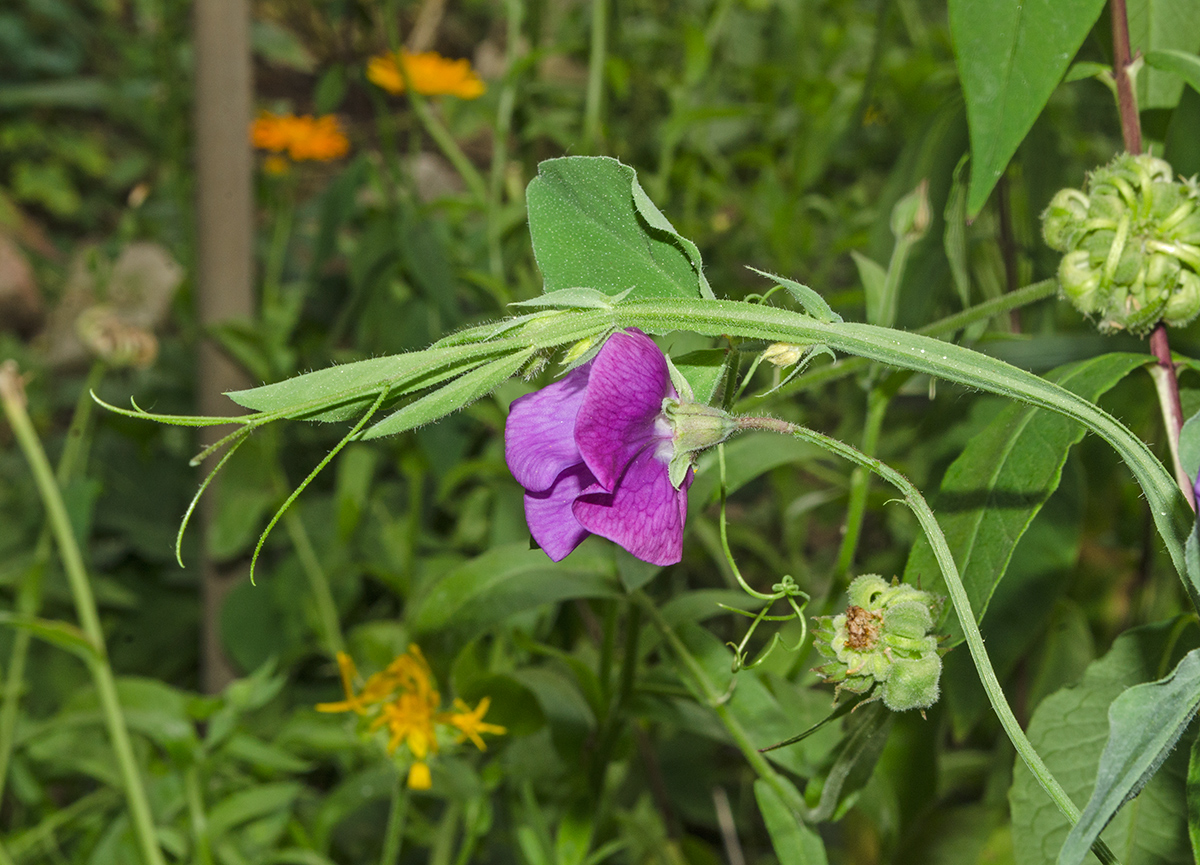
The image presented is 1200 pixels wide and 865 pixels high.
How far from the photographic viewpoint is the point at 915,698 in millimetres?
322

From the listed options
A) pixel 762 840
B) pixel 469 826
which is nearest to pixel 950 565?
pixel 469 826

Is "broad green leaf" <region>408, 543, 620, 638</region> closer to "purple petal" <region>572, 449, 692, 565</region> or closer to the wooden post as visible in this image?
"purple petal" <region>572, 449, 692, 565</region>

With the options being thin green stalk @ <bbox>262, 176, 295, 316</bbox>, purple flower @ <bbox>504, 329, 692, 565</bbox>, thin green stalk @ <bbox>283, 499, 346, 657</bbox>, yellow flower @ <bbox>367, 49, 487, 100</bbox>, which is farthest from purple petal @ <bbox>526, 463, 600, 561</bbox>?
yellow flower @ <bbox>367, 49, 487, 100</bbox>

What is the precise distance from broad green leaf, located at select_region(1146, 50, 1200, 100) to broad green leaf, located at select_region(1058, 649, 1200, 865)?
24 cm

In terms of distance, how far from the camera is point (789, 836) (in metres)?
0.44

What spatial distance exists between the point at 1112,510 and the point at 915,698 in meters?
0.74

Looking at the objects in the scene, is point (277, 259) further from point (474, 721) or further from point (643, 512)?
point (643, 512)

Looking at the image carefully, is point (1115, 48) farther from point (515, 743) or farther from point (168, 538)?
point (168, 538)

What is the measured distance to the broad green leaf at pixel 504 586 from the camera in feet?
1.78

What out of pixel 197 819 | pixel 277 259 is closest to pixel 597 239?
pixel 197 819

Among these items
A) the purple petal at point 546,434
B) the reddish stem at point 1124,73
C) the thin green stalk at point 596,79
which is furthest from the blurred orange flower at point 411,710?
the thin green stalk at point 596,79

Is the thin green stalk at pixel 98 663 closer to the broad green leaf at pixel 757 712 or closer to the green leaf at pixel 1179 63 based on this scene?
the broad green leaf at pixel 757 712

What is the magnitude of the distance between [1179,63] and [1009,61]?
0.10 meters

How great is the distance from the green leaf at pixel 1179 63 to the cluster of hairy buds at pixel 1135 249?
0.12 ft
